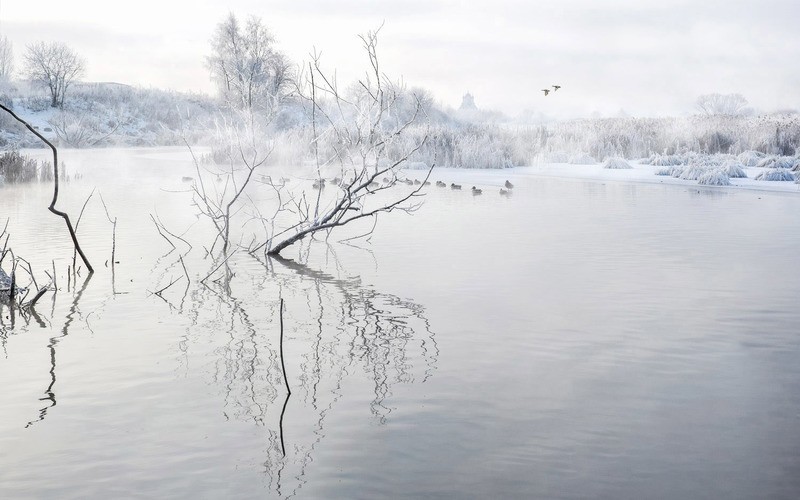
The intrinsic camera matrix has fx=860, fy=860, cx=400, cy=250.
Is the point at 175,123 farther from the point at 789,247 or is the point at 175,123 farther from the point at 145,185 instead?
the point at 789,247

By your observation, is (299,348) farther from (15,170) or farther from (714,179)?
(714,179)

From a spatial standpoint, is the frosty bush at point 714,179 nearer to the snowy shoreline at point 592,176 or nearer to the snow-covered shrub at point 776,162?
the snowy shoreline at point 592,176

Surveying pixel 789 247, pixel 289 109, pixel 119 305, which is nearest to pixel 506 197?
pixel 789 247

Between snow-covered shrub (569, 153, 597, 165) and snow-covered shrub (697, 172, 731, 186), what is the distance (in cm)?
754

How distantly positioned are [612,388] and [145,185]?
19.8 meters

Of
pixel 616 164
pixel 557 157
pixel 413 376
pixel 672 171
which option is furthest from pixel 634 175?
pixel 413 376

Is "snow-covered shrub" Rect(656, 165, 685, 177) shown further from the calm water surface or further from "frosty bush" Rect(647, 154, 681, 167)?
the calm water surface

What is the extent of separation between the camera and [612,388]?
218 inches

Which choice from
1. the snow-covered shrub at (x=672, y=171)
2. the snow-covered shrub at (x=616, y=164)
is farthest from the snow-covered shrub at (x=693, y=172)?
the snow-covered shrub at (x=616, y=164)

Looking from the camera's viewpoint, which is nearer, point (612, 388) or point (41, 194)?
point (612, 388)

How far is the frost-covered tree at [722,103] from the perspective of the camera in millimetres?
89750

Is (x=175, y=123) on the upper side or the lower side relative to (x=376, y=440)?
upper

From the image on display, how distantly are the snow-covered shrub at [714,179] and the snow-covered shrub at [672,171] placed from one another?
5.08 feet

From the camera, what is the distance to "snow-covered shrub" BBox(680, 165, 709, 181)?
79.7 feet
